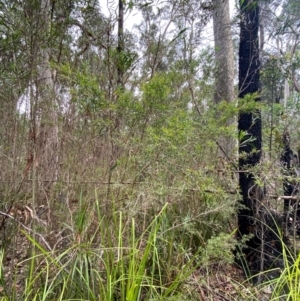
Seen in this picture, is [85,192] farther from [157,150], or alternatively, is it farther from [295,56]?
[295,56]

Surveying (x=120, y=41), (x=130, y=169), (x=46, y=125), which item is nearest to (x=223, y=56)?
(x=120, y=41)

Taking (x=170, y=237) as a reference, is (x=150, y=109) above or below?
above

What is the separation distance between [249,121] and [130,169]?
123 cm

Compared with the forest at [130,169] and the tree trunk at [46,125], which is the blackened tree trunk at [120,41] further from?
the tree trunk at [46,125]

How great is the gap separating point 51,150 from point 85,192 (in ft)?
1.49

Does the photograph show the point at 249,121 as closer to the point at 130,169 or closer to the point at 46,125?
→ the point at 130,169

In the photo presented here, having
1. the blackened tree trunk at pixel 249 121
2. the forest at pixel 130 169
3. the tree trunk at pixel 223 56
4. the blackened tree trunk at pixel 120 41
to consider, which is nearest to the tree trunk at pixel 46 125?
the forest at pixel 130 169

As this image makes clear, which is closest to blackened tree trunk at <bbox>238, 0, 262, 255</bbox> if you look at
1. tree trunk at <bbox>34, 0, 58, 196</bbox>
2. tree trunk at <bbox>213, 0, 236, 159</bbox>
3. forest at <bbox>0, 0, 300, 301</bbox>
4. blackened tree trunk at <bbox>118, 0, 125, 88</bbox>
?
forest at <bbox>0, 0, 300, 301</bbox>

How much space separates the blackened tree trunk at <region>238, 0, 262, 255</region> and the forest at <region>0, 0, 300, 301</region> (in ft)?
0.04

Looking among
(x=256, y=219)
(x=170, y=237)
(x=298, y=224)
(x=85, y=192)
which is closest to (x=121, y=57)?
(x=85, y=192)

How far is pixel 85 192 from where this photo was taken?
2117 millimetres

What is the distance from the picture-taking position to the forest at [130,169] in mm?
1631

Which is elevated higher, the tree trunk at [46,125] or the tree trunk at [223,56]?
the tree trunk at [223,56]

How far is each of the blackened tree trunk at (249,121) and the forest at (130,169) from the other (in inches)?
0.5
